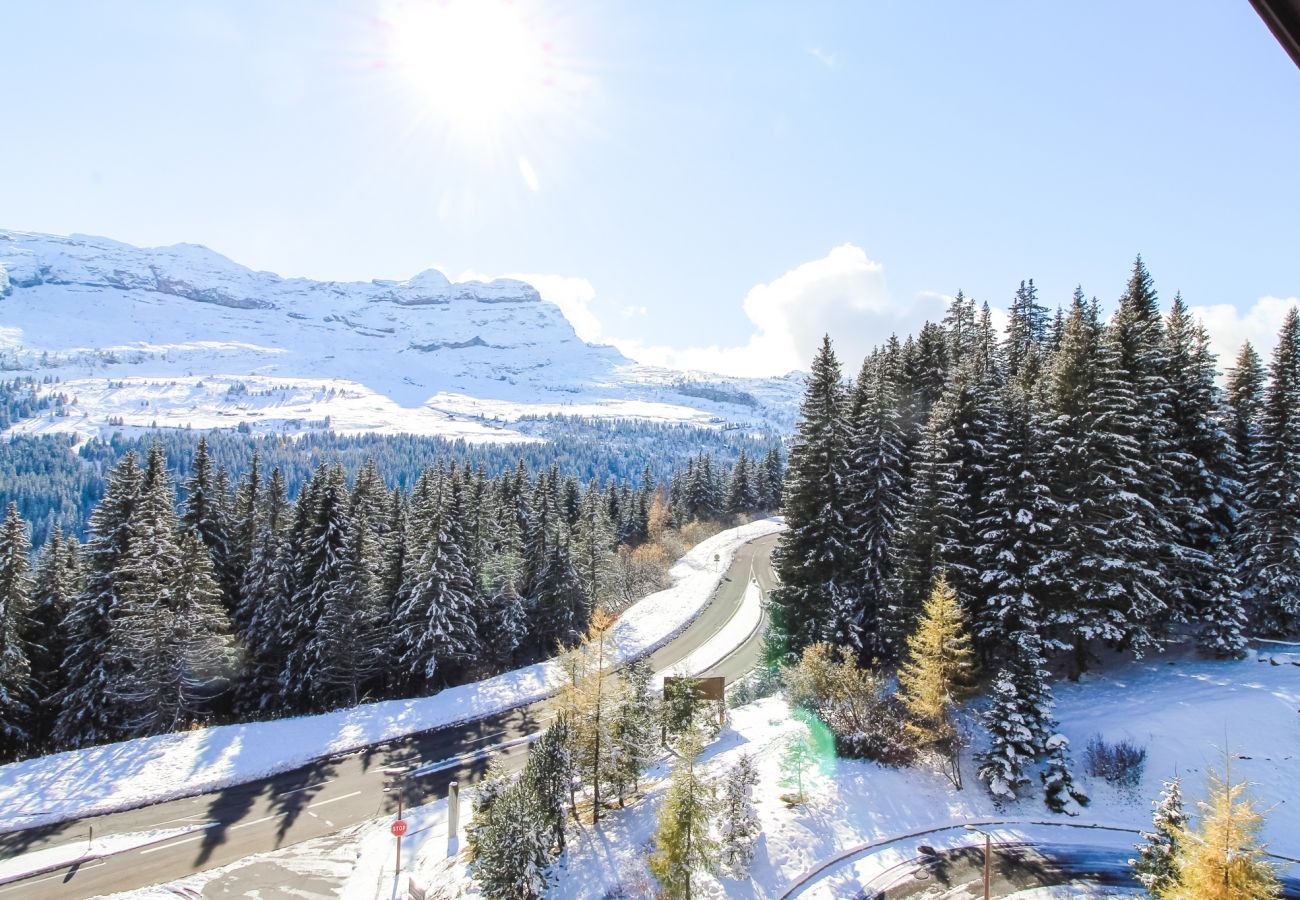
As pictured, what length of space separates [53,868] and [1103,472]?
4528 cm

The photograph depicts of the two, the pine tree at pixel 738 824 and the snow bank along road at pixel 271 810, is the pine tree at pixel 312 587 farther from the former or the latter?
the pine tree at pixel 738 824

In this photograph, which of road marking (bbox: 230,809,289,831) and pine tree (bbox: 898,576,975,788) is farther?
road marking (bbox: 230,809,289,831)

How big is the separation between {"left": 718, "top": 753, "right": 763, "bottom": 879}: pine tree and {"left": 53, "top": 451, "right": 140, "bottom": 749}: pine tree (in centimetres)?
3424

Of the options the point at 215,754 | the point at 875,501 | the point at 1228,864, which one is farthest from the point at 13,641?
the point at 1228,864

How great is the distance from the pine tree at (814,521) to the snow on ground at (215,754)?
13.1m

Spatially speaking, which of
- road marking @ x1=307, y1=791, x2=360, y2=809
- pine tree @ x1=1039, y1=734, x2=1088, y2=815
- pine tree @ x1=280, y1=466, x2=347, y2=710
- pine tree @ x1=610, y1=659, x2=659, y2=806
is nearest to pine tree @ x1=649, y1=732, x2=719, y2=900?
pine tree @ x1=610, y1=659, x2=659, y2=806

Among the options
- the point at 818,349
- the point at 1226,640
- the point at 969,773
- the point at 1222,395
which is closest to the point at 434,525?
the point at 818,349

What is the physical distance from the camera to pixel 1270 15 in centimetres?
219

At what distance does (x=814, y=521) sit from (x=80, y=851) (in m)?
34.5

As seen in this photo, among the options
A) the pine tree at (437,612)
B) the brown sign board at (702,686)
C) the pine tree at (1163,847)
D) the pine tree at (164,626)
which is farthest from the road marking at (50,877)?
the pine tree at (1163,847)

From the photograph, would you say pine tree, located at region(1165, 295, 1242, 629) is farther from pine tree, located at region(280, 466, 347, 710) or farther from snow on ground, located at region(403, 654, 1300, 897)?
pine tree, located at region(280, 466, 347, 710)

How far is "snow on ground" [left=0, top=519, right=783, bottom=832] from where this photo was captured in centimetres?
2783

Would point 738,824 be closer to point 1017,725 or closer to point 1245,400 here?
point 1017,725

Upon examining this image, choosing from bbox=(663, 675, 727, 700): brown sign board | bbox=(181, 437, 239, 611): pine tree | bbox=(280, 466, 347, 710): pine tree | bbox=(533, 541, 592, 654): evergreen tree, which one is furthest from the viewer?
bbox=(533, 541, 592, 654): evergreen tree
